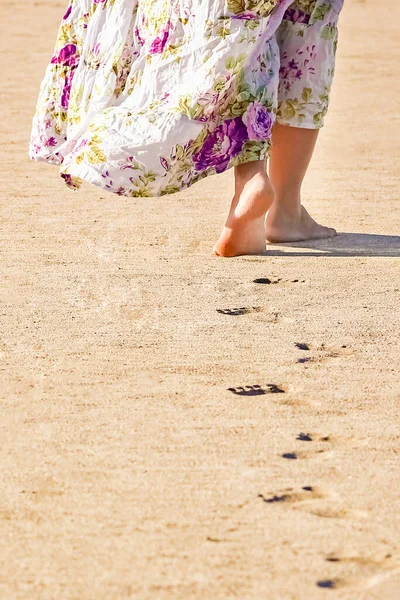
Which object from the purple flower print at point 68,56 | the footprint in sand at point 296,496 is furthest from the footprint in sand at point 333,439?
the purple flower print at point 68,56

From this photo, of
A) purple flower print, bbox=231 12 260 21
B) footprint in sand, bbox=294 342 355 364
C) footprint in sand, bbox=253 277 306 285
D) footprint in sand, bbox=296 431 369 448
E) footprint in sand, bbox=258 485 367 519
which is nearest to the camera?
footprint in sand, bbox=258 485 367 519

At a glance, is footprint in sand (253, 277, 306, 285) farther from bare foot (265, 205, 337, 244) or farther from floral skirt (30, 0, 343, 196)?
bare foot (265, 205, 337, 244)

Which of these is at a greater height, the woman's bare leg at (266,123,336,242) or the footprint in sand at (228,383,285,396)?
the woman's bare leg at (266,123,336,242)

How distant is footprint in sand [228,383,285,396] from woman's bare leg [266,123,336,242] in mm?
1336

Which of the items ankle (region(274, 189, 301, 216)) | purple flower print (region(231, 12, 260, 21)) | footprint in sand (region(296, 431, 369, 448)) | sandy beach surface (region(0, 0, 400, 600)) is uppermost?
purple flower print (region(231, 12, 260, 21))

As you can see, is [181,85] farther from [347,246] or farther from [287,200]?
[347,246]

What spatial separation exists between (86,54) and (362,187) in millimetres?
1385

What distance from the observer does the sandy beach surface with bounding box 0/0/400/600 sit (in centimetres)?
155

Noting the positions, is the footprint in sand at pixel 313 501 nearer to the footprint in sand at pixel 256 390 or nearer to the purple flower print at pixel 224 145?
the footprint in sand at pixel 256 390

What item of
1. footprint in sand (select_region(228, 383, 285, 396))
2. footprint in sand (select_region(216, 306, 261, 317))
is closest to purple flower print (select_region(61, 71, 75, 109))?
footprint in sand (select_region(216, 306, 261, 317))

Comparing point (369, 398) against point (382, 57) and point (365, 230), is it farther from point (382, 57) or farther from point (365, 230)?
Answer: point (382, 57)

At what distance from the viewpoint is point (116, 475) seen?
5.92ft

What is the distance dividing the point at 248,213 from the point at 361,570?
1717mm

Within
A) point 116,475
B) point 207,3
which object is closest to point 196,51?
point 207,3
